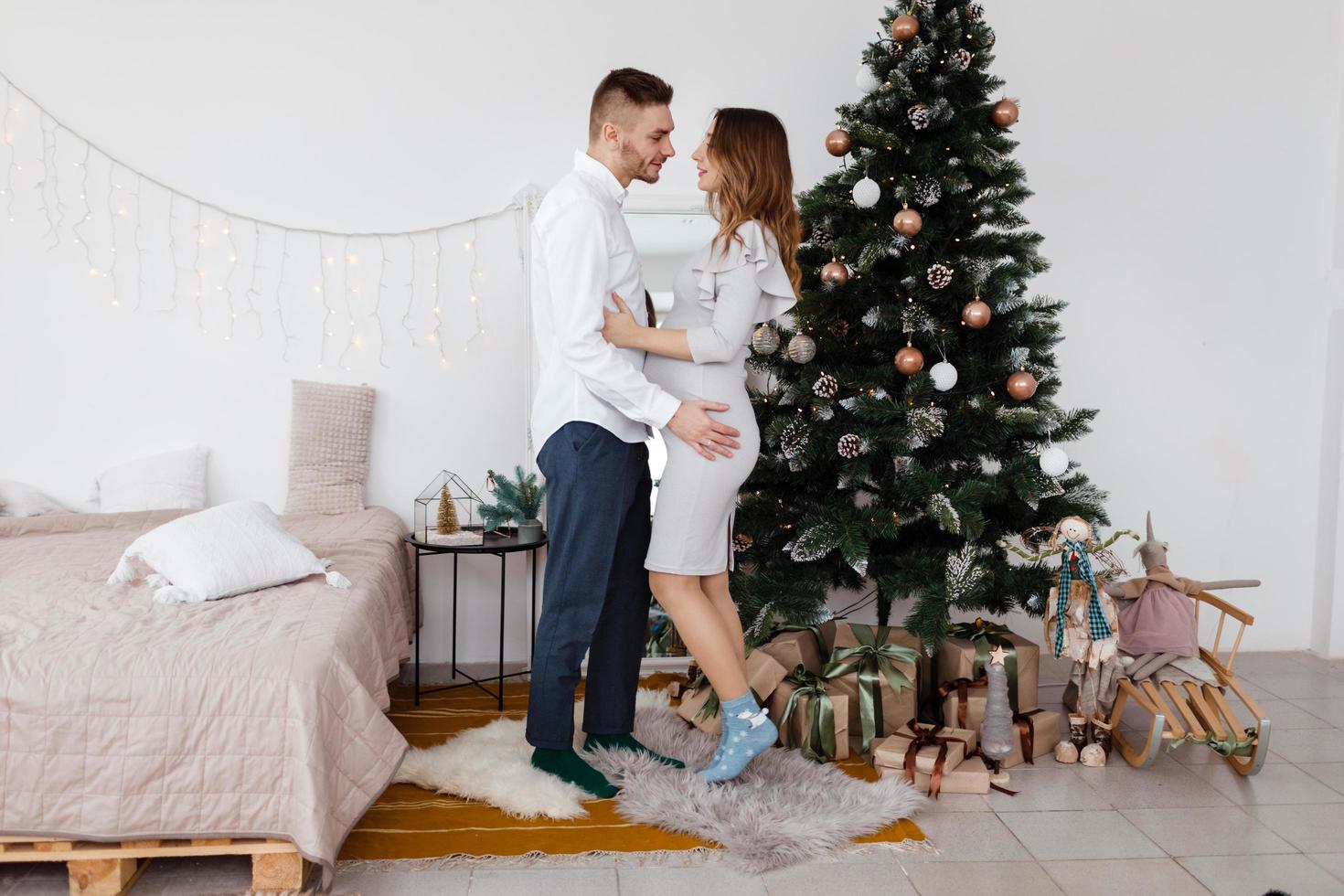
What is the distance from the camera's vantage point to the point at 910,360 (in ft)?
9.31

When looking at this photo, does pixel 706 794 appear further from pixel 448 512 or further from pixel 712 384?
pixel 448 512

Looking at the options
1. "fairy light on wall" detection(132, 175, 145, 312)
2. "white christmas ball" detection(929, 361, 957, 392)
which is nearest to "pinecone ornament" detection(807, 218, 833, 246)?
"white christmas ball" detection(929, 361, 957, 392)

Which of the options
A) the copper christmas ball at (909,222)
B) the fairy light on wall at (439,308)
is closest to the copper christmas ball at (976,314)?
the copper christmas ball at (909,222)

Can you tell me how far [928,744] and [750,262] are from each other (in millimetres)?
1301

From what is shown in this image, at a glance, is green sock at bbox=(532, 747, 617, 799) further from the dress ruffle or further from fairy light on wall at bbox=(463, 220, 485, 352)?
fairy light on wall at bbox=(463, 220, 485, 352)

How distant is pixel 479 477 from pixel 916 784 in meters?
1.84

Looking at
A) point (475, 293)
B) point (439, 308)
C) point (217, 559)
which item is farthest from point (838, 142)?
point (217, 559)

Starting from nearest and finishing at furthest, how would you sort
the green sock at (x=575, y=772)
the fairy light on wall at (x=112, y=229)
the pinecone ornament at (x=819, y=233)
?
1. the green sock at (x=575, y=772)
2. the pinecone ornament at (x=819, y=233)
3. the fairy light on wall at (x=112, y=229)

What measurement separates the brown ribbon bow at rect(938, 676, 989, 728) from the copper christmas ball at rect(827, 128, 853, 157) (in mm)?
1536

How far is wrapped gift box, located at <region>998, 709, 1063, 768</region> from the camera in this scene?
9.09ft

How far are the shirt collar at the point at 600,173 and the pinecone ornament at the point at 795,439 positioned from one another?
861 millimetres

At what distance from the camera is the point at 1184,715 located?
2689mm

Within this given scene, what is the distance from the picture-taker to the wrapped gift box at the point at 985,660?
114 inches

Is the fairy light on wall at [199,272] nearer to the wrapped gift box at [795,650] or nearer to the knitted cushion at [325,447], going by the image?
the knitted cushion at [325,447]
